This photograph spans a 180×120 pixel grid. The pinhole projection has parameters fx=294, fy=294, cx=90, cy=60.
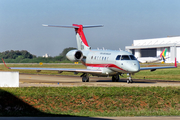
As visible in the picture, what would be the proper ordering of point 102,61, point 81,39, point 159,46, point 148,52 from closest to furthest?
point 102,61 < point 81,39 < point 159,46 < point 148,52

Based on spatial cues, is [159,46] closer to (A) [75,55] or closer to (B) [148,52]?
(B) [148,52]

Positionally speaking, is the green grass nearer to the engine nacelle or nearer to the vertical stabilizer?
the engine nacelle

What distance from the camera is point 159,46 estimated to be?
136m

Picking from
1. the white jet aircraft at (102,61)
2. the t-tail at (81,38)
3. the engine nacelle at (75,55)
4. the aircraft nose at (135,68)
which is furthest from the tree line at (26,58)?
the aircraft nose at (135,68)

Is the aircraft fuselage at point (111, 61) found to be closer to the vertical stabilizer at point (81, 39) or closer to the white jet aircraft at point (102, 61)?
the white jet aircraft at point (102, 61)

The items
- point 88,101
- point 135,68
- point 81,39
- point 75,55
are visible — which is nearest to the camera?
point 88,101

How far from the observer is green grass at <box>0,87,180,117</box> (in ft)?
57.9

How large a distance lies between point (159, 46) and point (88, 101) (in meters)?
122

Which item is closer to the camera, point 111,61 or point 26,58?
point 111,61

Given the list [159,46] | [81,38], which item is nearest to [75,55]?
[81,38]

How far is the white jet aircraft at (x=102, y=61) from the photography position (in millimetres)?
30609

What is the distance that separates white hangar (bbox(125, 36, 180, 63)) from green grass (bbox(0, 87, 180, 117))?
111858mm

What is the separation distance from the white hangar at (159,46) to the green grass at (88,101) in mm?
111858

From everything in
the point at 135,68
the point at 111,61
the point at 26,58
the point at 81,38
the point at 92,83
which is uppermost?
the point at 26,58
